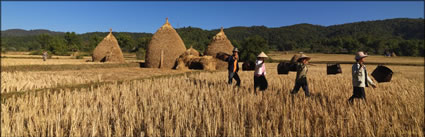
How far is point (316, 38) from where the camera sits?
110125 millimetres

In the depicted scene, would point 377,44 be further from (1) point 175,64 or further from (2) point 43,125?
(2) point 43,125

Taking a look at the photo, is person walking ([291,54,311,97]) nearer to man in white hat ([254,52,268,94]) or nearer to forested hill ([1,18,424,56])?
man in white hat ([254,52,268,94])

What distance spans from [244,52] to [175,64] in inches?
527

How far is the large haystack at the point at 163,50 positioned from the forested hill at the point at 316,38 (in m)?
6.78

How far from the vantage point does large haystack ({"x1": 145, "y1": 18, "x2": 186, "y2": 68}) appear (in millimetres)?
18797

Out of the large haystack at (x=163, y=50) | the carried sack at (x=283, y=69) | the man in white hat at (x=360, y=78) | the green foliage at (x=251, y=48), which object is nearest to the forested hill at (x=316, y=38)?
the green foliage at (x=251, y=48)

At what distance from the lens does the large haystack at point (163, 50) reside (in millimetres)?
18797

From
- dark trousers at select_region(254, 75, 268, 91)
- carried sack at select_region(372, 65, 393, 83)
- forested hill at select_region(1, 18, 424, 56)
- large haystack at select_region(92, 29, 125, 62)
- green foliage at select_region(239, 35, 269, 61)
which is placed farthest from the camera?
forested hill at select_region(1, 18, 424, 56)

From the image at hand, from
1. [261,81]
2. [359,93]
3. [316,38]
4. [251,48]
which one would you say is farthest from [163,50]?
[316,38]

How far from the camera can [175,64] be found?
1906 cm

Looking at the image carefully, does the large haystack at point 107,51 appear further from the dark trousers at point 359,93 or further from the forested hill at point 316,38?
the dark trousers at point 359,93

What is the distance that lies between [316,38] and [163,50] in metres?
107

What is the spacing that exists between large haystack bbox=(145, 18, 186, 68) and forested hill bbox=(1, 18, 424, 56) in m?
6.78

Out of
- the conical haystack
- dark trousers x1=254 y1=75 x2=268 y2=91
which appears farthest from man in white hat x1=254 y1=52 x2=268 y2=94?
the conical haystack
